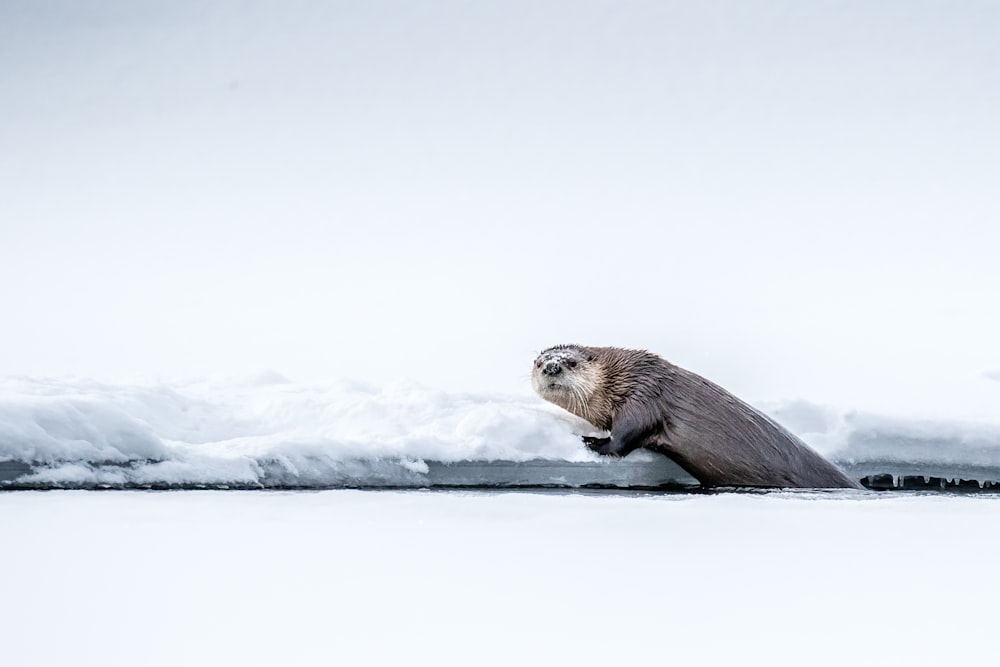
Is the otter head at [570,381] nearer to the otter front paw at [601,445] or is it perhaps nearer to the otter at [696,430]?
the otter at [696,430]

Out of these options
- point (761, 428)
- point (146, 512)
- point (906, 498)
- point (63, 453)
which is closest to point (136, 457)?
point (63, 453)

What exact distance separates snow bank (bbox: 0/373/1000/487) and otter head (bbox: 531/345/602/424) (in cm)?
9

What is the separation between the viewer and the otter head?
18.9ft

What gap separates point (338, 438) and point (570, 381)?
1.44 metres

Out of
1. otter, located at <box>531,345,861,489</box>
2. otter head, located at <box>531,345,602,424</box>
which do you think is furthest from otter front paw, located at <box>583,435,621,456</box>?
otter head, located at <box>531,345,602,424</box>

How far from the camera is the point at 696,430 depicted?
17.7 ft

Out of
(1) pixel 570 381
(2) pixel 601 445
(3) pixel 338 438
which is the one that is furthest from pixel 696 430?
(3) pixel 338 438

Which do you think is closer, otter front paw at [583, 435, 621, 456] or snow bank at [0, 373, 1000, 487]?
snow bank at [0, 373, 1000, 487]

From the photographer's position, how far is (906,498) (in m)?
5.07

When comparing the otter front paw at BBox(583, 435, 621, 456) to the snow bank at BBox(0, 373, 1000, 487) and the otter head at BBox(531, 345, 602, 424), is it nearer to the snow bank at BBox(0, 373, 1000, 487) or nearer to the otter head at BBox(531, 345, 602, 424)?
the snow bank at BBox(0, 373, 1000, 487)

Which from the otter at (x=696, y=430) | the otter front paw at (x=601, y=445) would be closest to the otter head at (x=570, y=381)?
the otter at (x=696, y=430)

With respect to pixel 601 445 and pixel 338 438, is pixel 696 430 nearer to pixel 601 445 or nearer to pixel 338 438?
pixel 601 445

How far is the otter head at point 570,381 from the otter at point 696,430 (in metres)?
0.01

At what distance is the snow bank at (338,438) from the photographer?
4703 mm
